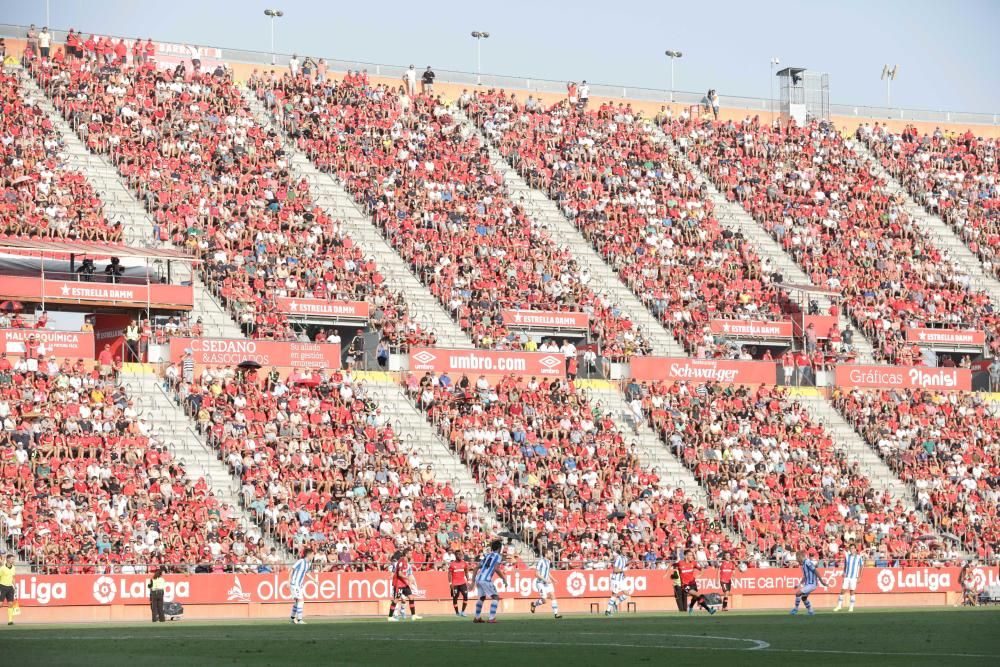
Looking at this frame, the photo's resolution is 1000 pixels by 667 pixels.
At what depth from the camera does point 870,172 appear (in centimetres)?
7062

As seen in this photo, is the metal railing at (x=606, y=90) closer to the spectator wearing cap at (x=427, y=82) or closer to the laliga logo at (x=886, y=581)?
the spectator wearing cap at (x=427, y=82)

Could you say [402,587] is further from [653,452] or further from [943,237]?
[943,237]

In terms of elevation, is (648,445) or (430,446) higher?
(430,446)

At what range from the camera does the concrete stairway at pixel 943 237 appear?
6569 cm

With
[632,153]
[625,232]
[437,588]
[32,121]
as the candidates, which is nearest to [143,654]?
[437,588]

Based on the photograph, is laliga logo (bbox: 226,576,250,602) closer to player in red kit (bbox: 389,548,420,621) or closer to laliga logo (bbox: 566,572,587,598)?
player in red kit (bbox: 389,548,420,621)

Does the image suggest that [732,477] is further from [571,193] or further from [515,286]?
[571,193]

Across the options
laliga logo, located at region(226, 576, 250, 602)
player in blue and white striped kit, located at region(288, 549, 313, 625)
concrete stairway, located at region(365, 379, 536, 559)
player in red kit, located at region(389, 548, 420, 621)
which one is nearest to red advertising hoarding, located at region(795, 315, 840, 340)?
concrete stairway, located at region(365, 379, 536, 559)

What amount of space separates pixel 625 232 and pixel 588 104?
10.1 m

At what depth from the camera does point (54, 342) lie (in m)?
44.9

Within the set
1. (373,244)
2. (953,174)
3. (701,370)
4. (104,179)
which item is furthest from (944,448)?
(104,179)

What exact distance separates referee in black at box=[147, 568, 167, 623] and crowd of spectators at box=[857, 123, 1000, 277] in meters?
41.0

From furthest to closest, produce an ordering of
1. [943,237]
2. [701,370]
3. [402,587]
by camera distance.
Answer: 1. [943,237]
2. [701,370]
3. [402,587]

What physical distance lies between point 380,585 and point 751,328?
21914 millimetres
